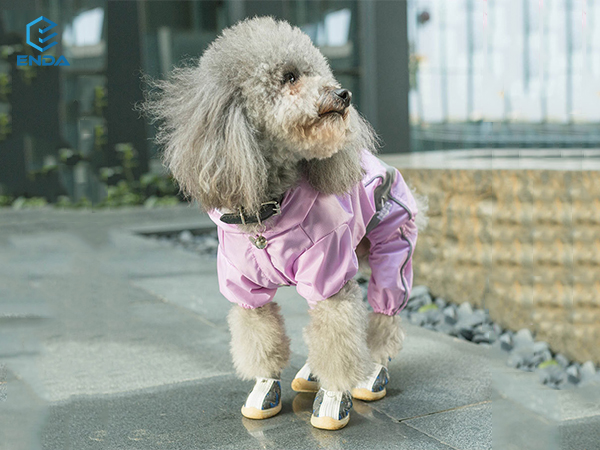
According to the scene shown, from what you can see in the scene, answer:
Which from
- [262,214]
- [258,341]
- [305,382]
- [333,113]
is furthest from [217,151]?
[305,382]

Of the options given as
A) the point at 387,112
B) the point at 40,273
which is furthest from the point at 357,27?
the point at 40,273

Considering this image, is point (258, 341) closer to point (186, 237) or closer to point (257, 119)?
point (257, 119)

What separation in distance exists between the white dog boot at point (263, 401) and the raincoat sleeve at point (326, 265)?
45cm

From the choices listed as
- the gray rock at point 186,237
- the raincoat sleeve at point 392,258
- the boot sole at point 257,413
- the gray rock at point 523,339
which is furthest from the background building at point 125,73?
the boot sole at point 257,413

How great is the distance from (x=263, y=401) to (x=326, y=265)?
648 mm

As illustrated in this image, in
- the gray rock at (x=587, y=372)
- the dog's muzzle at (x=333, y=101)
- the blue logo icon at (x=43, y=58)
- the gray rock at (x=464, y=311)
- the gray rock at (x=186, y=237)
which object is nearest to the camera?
the dog's muzzle at (x=333, y=101)

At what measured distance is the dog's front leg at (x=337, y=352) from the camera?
240 cm

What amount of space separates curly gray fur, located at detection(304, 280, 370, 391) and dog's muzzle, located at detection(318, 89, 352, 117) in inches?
28.0

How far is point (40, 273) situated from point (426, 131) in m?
9.20

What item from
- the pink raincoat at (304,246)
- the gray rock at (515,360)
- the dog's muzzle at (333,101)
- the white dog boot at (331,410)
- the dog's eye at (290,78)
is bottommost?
the gray rock at (515,360)

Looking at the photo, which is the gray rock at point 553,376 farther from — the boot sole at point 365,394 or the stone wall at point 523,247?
the boot sole at point 365,394

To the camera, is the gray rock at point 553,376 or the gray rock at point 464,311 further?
the gray rock at point 464,311

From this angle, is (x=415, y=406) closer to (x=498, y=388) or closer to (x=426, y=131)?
(x=498, y=388)

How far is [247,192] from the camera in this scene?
214cm
